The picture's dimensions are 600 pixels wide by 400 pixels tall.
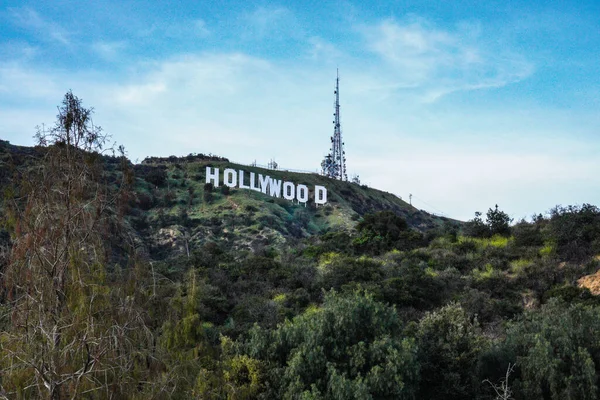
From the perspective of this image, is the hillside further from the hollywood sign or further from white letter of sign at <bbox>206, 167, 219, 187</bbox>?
the hollywood sign

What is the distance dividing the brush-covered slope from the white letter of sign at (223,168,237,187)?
29.5 inches

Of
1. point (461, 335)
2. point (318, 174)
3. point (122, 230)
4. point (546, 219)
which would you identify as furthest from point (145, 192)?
point (122, 230)

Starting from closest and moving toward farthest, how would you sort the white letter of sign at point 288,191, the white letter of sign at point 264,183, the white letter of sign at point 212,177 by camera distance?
1. the white letter of sign at point 212,177
2. the white letter of sign at point 264,183
3. the white letter of sign at point 288,191

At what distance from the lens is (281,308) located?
84.6 feet

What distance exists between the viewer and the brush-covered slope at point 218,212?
58219 mm

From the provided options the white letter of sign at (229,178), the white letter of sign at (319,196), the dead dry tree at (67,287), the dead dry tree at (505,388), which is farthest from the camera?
the white letter of sign at (319,196)

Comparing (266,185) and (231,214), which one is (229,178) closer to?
(266,185)

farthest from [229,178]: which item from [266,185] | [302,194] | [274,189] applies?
[302,194]

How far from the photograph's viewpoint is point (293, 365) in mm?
16062

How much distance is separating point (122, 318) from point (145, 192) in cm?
6008

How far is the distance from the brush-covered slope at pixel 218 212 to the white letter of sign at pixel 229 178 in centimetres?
75

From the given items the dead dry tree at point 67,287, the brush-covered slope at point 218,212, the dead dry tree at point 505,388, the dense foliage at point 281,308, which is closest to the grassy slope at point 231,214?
the brush-covered slope at point 218,212

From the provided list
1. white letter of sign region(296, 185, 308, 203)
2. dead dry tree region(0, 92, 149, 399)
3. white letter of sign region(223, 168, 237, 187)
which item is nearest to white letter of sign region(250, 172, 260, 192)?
white letter of sign region(223, 168, 237, 187)

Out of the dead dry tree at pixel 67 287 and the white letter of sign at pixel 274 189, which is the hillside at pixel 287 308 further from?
the white letter of sign at pixel 274 189
